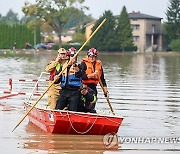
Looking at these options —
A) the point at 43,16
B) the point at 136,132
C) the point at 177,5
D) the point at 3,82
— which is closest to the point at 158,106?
A: the point at 136,132

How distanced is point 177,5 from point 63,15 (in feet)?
65.4

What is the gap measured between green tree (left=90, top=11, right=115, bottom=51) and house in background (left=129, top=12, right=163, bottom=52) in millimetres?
14400

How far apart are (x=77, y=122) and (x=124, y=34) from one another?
81559 mm

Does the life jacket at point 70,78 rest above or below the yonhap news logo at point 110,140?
above

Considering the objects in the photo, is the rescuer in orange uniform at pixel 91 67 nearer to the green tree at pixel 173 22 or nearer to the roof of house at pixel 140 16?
the green tree at pixel 173 22

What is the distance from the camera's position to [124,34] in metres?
93.9

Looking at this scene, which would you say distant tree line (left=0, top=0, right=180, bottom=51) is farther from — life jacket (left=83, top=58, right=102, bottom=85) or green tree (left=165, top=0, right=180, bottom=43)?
life jacket (left=83, top=58, right=102, bottom=85)

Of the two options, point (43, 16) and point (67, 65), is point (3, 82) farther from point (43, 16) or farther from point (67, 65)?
point (43, 16)

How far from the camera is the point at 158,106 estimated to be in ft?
63.4

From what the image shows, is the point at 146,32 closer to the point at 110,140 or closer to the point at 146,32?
the point at 146,32

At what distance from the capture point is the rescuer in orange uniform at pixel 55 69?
13523 millimetres

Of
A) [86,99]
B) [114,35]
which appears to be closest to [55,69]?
[86,99]

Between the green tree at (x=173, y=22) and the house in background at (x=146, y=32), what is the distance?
4.42 m

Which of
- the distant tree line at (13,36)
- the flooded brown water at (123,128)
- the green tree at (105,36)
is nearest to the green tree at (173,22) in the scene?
the green tree at (105,36)
